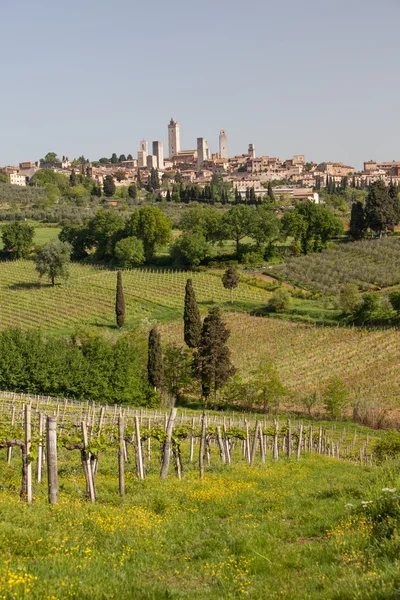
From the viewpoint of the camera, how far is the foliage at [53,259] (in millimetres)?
70812

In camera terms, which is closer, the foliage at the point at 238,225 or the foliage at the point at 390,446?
the foliage at the point at 390,446

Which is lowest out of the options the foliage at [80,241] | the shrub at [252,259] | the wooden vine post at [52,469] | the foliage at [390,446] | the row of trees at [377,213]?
the foliage at [390,446]

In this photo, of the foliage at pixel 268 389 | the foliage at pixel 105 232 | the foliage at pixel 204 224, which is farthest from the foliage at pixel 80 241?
the foliage at pixel 268 389

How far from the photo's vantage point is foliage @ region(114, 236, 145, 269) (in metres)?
82.0

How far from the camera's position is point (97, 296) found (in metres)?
67.8

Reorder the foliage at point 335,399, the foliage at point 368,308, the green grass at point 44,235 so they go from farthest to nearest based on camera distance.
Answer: the green grass at point 44,235 < the foliage at point 368,308 < the foliage at point 335,399

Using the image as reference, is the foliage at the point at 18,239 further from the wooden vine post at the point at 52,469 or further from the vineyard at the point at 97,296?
the wooden vine post at the point at 52,469

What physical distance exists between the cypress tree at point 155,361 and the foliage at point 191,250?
3649 centimetres

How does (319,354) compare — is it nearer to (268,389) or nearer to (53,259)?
(268,389)

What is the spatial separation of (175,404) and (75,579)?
118 feet

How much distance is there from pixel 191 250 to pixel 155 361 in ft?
123

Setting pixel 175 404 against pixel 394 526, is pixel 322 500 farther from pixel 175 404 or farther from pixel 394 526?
pixel 175 404

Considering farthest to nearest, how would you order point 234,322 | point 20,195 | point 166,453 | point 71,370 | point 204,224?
point 20,195
point 204,224
point 234,322
point 71,370
point 166,453

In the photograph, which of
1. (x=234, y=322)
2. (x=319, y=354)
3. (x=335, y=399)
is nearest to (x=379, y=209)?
(x=234, y=322)
